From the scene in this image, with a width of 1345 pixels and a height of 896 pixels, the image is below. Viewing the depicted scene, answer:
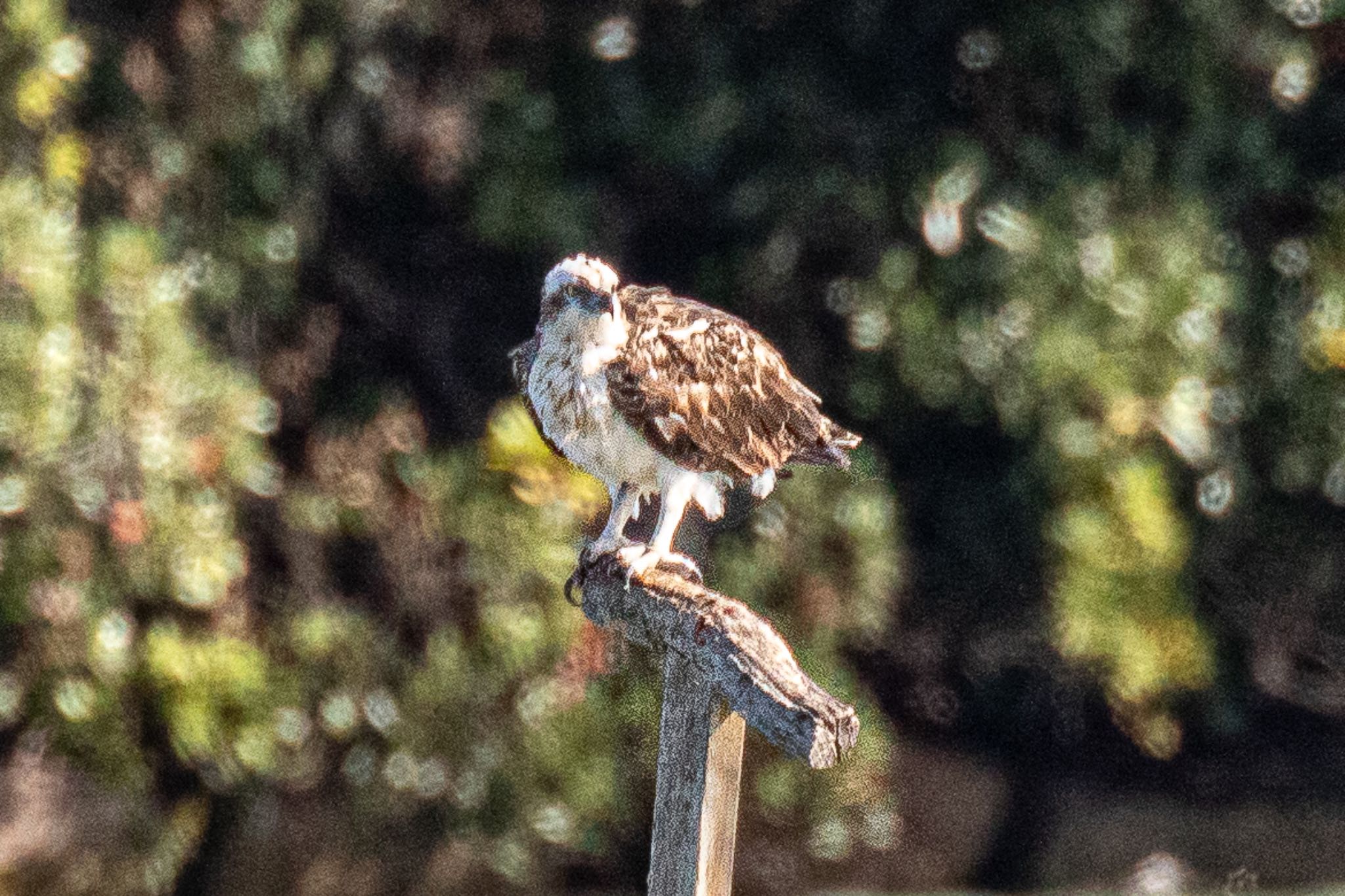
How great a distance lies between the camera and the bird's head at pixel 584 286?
6.63ft

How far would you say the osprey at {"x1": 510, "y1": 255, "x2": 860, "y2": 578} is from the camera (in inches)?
83.9

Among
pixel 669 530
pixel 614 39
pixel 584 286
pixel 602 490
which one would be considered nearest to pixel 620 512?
pixel 669 530

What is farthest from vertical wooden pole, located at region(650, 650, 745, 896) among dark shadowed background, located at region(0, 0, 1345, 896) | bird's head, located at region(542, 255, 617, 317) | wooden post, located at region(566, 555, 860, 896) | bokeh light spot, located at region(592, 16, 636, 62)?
bokeh light spot, located at region(592, 16, 636, 62)

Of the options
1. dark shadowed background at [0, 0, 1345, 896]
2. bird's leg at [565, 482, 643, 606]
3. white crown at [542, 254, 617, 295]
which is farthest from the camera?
dark shadowed background at [0, 0, 1345, 896]

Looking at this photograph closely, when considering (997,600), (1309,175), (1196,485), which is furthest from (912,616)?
(1309,175)

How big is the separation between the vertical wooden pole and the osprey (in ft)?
0.97

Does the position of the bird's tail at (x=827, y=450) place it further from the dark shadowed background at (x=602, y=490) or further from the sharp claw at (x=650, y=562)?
the dark shadowed background at (x=602, y=490)

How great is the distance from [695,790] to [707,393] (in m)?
0.55

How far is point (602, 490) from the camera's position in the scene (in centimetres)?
338

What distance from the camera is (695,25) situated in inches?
133

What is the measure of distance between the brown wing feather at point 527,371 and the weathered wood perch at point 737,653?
218mm

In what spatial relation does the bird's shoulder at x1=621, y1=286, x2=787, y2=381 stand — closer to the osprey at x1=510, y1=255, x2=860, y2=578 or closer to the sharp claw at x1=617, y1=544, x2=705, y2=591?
the osprey at x1=510, y1=255, x2=860, y2=578

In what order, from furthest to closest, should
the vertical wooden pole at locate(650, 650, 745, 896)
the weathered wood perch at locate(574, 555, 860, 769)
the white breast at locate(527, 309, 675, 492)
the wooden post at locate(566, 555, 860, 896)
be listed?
the white breast at locate(527, 309, 675, 492)
the vertical wooden pole at locate(650, 650, 745, 896)
the wooden post at locate(566, 555, 860, 896)
the weathered wood perch at locate(574, 555, 860, 769)

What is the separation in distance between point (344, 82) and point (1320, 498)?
2.28 meters
